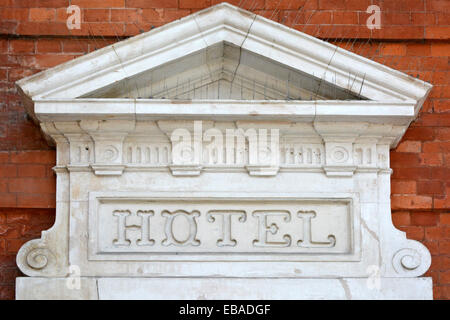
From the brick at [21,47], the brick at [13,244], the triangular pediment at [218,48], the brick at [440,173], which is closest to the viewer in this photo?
the triangular pediment at [218,48]

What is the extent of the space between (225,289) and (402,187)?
1.47m

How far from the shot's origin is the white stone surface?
553 cm

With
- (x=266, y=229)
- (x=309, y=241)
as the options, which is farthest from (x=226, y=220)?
A: (x=309, y=241)

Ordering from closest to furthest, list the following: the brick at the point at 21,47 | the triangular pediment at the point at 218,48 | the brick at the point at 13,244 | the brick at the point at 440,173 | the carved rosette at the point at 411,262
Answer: the triangular pediment at the point at 218,48 < the carved rosette at the point at 411,262 < the brick at the point at 13,244 < the brick at the point at 440,173 < the brick at the point at 21,47

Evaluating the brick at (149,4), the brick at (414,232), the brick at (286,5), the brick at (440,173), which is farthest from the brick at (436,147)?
the brick at (149,4)

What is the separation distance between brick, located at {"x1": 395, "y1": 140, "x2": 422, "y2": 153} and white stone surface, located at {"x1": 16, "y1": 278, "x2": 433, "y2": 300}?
953 millimetres

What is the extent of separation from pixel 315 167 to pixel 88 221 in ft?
5.21

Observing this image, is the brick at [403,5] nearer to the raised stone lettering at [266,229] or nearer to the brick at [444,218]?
the brick at [444,218]

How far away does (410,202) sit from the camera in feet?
19.3

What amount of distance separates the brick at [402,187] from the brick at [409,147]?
23 centimetres

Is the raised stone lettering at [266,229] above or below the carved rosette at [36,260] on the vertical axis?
above

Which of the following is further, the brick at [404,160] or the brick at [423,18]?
the brick at [423,18]

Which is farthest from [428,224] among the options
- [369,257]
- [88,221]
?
[88,221]

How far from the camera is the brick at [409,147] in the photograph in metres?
5.96
